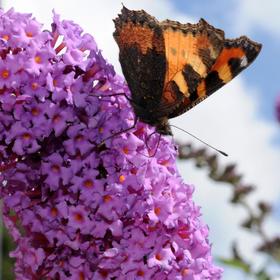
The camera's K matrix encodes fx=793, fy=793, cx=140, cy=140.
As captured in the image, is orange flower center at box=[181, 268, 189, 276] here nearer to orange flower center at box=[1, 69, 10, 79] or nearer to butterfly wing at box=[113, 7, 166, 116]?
butterfly wing at box=[113, 7, 166, 116]

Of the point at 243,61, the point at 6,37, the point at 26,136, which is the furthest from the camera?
the point at 243,61

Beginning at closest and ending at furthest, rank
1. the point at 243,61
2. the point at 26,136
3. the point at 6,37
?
the point at 26,136 < the point at 6,37 < the point at 243,61

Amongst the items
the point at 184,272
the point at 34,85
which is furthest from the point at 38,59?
the point at 184,272

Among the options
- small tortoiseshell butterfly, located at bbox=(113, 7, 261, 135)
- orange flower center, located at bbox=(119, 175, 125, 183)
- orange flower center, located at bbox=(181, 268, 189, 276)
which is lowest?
orange flower center, located at bbox=(181, 268, 189, 276)

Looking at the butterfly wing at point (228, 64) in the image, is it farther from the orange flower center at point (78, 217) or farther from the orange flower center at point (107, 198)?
the orange flower center at point (78, 217)

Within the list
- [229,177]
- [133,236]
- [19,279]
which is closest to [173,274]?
[133,236]

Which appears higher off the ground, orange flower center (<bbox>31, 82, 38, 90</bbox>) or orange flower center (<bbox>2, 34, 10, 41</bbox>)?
orange flower center (<bbox>2, 34, 10, 41</bbox>)

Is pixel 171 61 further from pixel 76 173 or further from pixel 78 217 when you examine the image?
pixel 78 217

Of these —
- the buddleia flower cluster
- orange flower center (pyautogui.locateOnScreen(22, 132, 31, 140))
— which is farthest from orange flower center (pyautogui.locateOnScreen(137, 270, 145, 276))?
orange flower center (pyautogui.locateOnScreen(22, 132, 31, 140))
